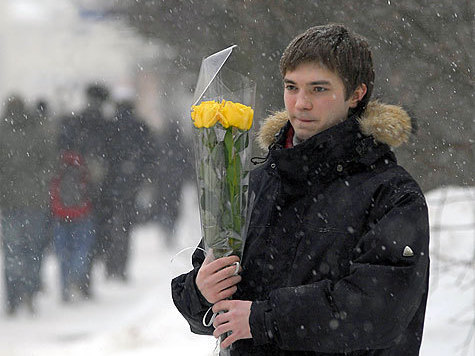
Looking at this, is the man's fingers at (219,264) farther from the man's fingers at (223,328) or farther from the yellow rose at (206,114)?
the yellow rose at (206,114)

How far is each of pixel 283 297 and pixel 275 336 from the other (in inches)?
3.5

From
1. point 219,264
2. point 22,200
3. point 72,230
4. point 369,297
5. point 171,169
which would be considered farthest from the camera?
point 171,169

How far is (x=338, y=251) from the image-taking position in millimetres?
1528

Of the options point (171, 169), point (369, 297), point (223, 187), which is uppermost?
point (171, 169)

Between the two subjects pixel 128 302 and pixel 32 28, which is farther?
pixel 32 28

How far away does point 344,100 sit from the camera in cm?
164

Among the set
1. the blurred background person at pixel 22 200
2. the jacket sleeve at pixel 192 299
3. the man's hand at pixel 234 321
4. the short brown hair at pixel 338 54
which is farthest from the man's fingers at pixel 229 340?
the blurred background person at pixel 22 200

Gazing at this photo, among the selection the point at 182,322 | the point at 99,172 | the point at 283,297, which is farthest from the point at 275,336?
the point at 99,172

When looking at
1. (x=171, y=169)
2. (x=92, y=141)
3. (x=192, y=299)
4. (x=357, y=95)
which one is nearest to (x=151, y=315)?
(x=171, y=169)

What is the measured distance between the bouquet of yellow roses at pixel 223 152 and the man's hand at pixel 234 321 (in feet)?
0.53

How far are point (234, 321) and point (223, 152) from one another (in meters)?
0.42

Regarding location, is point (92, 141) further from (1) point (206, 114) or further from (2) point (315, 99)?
(2) point (315, 99)

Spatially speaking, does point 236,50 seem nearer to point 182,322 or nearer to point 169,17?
point 169,17

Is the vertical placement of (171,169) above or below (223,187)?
above
